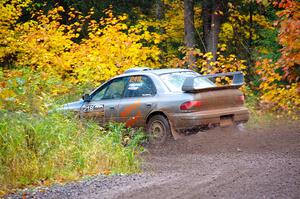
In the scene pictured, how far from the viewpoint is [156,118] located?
13484 millimetres

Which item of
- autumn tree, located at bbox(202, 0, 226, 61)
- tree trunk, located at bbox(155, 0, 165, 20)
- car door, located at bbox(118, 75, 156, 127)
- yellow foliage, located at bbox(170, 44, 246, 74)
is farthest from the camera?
tree trunk, located at bbox(155, 0, 165, 20)

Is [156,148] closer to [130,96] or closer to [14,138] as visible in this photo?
[130,96]

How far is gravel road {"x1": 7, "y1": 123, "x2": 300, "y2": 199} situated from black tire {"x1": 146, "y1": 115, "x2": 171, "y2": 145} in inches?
10.5

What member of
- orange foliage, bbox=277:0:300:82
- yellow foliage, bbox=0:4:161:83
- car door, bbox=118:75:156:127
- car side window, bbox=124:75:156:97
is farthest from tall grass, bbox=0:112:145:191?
yellow foliage, bbox=0:4:161:83

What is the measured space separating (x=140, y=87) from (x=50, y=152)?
4.65m

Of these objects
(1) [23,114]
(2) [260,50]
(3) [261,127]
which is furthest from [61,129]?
(2) [260,50]

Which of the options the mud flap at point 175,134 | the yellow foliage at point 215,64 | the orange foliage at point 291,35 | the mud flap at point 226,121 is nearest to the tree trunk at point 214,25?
the yellow foliage at point 215,64

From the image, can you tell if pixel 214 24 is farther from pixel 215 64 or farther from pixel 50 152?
pixel 50 152

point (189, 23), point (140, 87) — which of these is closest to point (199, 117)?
point (140, 87)

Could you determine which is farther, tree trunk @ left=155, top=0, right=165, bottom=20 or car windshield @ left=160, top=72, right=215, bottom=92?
tree trunk @ left=155, top=0, right=165, bottom=20

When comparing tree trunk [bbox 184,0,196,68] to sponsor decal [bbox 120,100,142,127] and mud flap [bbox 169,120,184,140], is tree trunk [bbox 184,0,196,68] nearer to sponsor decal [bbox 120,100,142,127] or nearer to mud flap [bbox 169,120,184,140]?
sponsor decal [bbox 120,100,142,127]

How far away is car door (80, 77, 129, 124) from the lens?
14.3 metres

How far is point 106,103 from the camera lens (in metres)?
14.5

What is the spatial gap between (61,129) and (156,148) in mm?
3003
